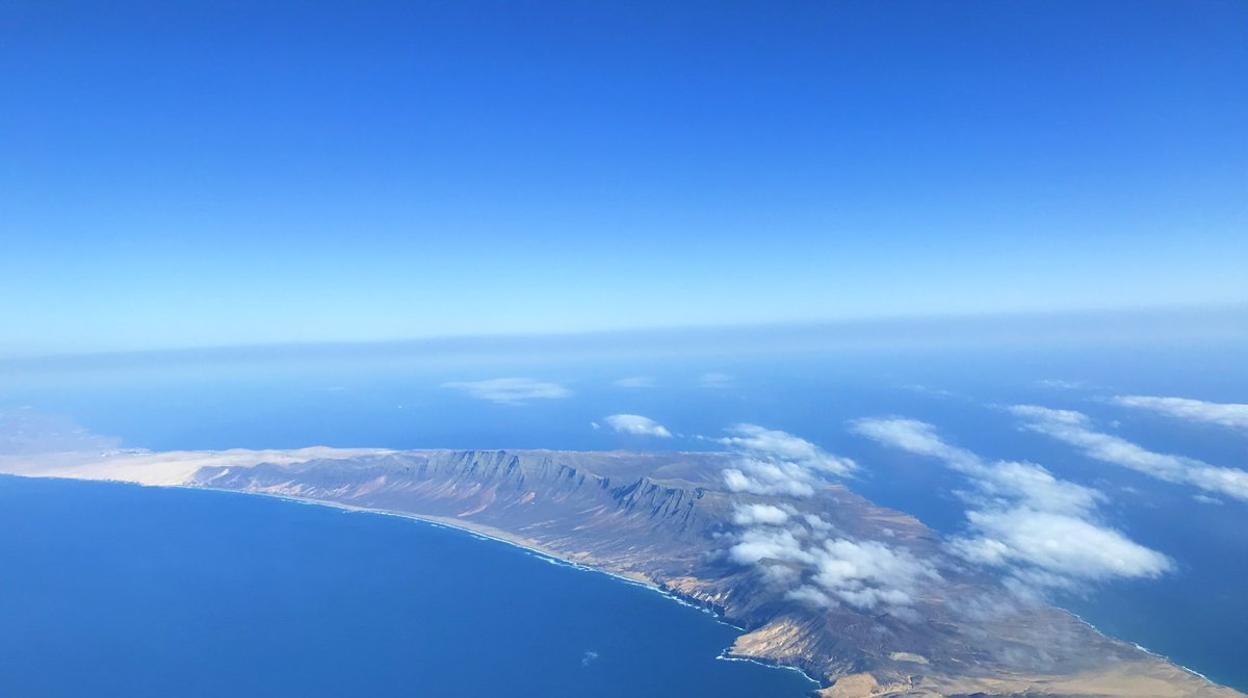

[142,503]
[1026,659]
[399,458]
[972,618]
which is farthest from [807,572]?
[142,503]

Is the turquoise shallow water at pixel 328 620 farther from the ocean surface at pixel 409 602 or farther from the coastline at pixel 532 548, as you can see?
the coastline at pixel 532 548

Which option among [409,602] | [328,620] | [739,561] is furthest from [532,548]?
[328,620]

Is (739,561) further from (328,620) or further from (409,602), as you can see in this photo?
(328,620)

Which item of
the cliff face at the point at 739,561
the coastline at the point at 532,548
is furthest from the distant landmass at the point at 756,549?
the coastline at the point at 532,548

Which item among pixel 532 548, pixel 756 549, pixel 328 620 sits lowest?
pixel 532 548

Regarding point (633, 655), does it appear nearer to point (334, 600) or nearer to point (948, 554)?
point (334, 600)

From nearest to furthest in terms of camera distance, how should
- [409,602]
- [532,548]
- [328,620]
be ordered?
1. [328,620]
2. [409,602]
3. [532,548]

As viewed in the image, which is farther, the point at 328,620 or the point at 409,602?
the point at 409,602
